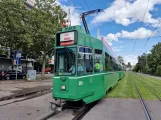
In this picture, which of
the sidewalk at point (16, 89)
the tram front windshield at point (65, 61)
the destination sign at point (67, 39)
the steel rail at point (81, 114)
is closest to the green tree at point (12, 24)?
the sidewalk at point (16, 89)

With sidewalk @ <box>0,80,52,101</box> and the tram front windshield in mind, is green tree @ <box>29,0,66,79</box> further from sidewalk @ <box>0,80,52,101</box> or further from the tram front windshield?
the tram front windshield

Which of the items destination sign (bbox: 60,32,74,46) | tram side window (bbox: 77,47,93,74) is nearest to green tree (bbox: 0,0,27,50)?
destination sign (bbox: 60,32,74,46)

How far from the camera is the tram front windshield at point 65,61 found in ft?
25.5

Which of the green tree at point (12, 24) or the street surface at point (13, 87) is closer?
the street surface at point (13, 87)

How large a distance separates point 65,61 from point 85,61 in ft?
2.74

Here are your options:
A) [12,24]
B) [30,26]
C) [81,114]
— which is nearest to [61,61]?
[81,114]

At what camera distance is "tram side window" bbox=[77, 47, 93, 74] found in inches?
311

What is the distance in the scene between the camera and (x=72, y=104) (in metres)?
9.09

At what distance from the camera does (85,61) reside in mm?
8234

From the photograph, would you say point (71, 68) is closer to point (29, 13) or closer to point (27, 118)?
point (27, 118)

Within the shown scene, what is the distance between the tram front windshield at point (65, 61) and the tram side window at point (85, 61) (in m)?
0.25

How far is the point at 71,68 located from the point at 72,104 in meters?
2.14

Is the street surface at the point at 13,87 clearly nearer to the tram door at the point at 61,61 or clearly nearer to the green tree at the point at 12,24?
the tram door at the point at 61,61

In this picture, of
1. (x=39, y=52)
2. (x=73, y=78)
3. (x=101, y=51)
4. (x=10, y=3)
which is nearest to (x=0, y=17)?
(x=10, y=3)
